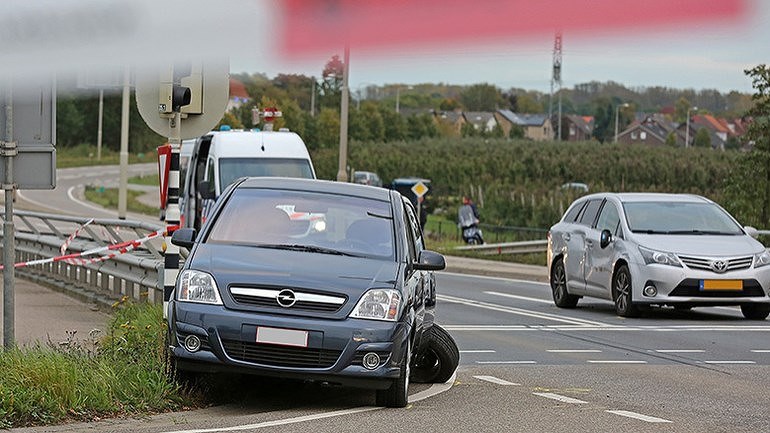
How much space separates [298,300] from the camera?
360 inches

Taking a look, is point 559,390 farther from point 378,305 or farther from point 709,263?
point 709,263

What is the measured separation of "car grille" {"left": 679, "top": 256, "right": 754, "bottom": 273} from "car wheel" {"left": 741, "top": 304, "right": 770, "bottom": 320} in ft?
2.61

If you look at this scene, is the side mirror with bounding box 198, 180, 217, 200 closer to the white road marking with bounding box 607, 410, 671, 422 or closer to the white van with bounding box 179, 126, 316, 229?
the white van with bounding box 179, 126, 316, 229

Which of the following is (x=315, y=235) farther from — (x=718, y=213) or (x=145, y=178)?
(x=145, y=178)

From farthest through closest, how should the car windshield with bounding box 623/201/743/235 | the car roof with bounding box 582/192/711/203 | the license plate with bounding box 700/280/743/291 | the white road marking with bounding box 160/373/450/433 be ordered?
the car roof with bounding box 582/192/711/203 → the car windshield with bounding box 623/201/743/235 → the license plate with bounding box 700/280/743/291 → the white road marking with bounding box 160/373/450/433

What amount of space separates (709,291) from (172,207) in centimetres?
846

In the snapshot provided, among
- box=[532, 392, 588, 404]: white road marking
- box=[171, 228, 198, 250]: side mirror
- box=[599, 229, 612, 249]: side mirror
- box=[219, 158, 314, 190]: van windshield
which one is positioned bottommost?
box=[532, 392, 588, 404]: white road marking

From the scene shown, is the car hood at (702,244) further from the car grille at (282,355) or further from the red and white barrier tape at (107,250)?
the car grille at (282,355)

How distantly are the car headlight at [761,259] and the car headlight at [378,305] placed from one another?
9933 millimetres

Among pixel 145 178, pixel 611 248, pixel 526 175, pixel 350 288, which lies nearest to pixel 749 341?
pixel 611 248

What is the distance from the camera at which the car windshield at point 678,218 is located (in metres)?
19.1

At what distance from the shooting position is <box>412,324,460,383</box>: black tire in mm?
11156

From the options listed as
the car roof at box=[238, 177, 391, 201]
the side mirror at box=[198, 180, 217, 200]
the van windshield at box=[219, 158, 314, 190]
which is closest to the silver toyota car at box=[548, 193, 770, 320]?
the van windshield at box=[219, 158, 314, 190]

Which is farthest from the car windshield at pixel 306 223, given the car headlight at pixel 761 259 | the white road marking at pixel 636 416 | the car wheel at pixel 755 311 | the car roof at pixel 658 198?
the car roof at pixel 658 198
